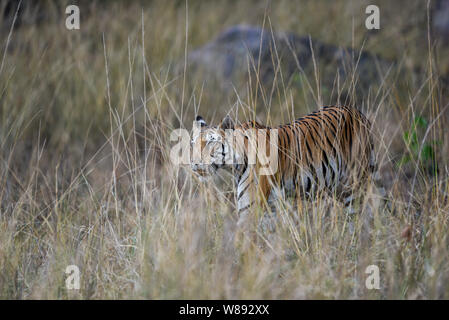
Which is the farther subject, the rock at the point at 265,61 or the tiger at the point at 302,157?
the rock at the point at 265,61

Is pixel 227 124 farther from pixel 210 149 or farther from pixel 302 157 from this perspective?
pixel 302 157

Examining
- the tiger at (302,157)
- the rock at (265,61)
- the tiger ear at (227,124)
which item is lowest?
the tiger at (302,157)

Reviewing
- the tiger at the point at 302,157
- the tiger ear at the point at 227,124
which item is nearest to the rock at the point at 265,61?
the tiger at the point at 302,157

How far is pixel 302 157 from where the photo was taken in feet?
10.1

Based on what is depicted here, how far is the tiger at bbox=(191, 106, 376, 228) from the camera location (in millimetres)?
2785

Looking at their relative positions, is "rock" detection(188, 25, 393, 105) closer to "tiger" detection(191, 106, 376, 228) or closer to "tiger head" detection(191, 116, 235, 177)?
"tiger" detection(191, 106, 376, 228)

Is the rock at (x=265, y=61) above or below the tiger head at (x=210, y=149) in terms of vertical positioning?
above

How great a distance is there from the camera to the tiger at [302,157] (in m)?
2.79

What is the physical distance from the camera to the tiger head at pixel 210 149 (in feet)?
9.03

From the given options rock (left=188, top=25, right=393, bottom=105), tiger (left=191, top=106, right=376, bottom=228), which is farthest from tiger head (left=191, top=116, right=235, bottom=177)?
rock (left=188, top=25, right=393, bottom=105)

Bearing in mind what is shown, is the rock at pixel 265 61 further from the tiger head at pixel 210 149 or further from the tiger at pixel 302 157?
the tiger head at pixel 210 149

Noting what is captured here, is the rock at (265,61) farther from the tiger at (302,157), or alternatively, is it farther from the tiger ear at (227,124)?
the tiger ear at (227,124)

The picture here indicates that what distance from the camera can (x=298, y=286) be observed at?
7.66 feet
